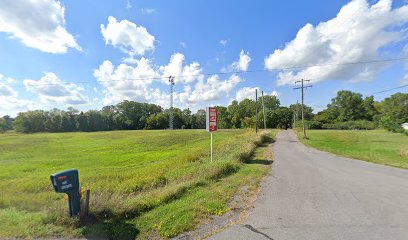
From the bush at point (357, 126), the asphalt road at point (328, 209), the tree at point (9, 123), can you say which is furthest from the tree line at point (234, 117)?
the asphalt road at point (328, 209)

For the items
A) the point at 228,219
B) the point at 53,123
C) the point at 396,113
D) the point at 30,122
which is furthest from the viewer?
the point at 53,123

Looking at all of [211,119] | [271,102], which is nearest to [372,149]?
[211,119]

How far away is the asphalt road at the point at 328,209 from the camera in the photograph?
16.3 ft

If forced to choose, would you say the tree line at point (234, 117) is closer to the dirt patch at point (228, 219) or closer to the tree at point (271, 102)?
the tree at point (271, 102)

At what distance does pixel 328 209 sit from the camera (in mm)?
6324

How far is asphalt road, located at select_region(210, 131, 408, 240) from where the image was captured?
4.96 metres

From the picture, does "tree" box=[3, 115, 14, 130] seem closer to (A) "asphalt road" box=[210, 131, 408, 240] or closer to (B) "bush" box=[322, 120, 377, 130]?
(B) "bush" box=[322, 120, 377, 130]

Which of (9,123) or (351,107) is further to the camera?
(9,123)

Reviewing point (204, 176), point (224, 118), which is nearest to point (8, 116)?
point (224, 118)

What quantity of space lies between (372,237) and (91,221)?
5440mm

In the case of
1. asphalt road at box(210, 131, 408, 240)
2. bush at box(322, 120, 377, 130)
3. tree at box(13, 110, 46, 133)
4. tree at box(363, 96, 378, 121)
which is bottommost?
asphalt road at box(210, 131, 408, 240)

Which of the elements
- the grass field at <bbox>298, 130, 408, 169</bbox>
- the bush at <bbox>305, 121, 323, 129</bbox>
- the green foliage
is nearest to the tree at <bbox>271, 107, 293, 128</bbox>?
the bush at <bbox>305, 121, 323, 129</bbox>

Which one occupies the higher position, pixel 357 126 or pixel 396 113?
pixel 396 113

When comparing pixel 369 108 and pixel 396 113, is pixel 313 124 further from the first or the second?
pixel 369 108
